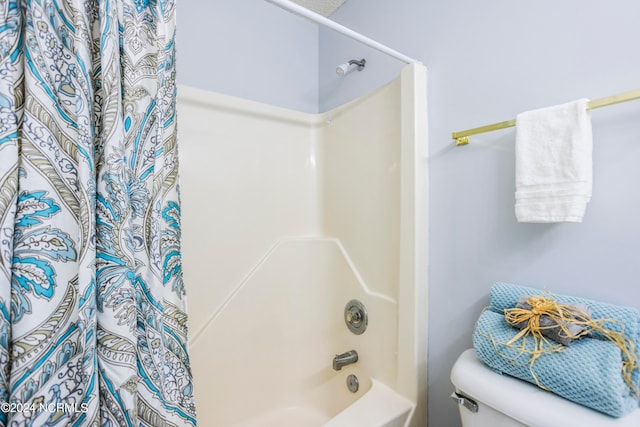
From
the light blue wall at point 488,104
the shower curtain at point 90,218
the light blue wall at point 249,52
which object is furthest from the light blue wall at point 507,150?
the shower curtain at point 90,218

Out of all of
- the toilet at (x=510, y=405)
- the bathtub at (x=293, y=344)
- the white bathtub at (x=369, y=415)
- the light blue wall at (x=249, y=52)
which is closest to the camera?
the toilet at (x=510, y=405)

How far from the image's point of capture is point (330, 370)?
1519 mm

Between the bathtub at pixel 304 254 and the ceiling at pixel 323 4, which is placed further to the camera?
the ceiling at pixel 323 4

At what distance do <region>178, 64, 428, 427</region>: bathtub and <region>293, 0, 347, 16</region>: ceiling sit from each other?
62 cm

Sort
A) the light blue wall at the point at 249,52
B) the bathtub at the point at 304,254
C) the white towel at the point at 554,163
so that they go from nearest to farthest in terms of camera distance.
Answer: the white towel at the point at 554,163
the bathtub at the point at 304,254
the light blue wall at the point at 249,52

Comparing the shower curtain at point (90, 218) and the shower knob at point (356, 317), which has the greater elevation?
the shower curtain at point (90, 218)

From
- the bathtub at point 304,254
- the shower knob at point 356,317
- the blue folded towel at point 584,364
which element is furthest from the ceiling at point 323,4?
the blue folded towel at point 584,364

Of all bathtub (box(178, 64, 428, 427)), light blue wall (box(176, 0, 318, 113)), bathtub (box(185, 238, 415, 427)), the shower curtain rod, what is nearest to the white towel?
the shower curtain rod

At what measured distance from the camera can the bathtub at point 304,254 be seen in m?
1.14

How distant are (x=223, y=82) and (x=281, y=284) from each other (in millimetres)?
1088

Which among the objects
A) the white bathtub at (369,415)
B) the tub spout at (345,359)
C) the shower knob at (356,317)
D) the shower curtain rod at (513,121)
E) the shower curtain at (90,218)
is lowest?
the white bathtub at (369,415)

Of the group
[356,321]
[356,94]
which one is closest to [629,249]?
[356,321]

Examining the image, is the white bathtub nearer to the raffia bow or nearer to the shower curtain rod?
the raffia bow

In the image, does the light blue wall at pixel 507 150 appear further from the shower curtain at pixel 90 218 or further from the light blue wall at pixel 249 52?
the shower curtain at pixel 90 218
